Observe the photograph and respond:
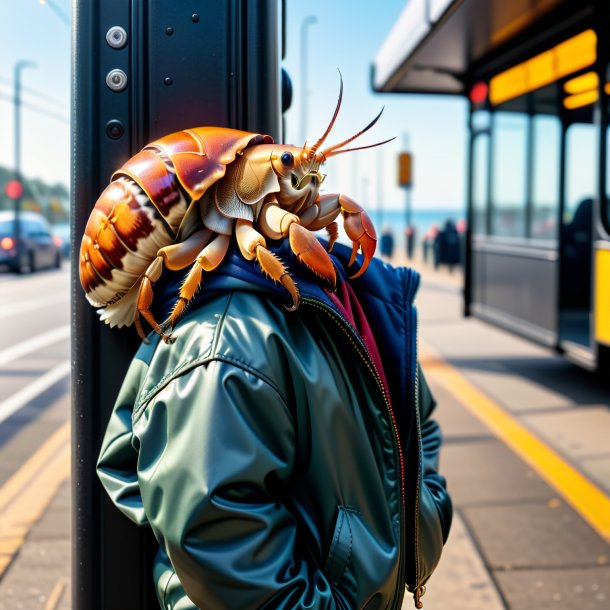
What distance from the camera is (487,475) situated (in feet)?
15.7

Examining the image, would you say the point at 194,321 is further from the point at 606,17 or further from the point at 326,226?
the point at 606,17

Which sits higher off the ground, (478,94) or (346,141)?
(478,94)

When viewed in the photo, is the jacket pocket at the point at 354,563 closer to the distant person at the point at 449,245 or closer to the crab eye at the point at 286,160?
the crab eye at the point at 286,160

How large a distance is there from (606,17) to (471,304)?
12.8 feet

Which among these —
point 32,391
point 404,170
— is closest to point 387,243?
point 404,170

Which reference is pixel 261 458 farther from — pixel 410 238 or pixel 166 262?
pixel 410 238

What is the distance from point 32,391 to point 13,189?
21.1m

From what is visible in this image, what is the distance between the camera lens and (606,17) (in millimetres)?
5879

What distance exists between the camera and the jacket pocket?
1132 millimetres

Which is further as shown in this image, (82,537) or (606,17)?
(606,17)

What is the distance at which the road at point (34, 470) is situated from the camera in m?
3.43

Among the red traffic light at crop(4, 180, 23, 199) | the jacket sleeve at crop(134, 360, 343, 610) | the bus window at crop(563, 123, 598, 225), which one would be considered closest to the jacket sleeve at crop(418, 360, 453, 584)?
the jacket sleeve at crop(134, 360, 343, 610)

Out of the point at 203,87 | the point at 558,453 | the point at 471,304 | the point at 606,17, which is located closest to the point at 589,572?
the point at 558,453

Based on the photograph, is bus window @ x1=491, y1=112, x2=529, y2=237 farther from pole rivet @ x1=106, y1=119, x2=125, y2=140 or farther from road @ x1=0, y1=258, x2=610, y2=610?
pole rivet @ x1=106, y1=119, x2=125, y2=140
